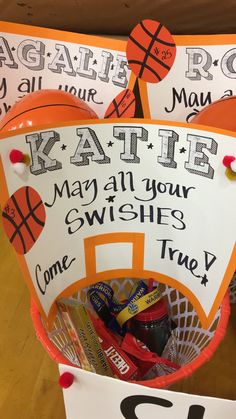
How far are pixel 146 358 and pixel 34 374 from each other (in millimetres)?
270

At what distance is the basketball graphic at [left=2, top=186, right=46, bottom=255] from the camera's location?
0.52 m

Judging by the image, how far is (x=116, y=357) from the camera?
70 centimetres

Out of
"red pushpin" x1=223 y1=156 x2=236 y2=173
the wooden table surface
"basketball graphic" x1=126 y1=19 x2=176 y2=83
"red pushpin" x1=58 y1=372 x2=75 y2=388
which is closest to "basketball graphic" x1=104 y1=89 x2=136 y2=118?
"basketball graphic" x1=126 y1=19 x2=176 y2=83

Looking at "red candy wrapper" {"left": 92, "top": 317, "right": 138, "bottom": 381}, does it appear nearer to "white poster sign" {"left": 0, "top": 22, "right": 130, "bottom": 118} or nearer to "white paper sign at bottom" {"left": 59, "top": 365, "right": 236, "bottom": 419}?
"white paper sign at bottom" {"left": 59, "top": 365, "right": 236, "bottom": 419}

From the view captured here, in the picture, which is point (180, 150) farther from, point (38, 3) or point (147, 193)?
point (38, 3)

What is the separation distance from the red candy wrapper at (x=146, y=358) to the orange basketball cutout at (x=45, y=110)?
0.38 m

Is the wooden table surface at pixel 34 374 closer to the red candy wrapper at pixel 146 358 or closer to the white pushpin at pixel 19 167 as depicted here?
the red candy wrapper at pixel 146 358

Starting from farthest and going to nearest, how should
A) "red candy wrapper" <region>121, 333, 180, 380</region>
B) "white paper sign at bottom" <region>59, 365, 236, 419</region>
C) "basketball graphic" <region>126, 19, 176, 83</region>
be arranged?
"red candy wrapper" <region>121, 333, 180, 380</region>, "basketball graphic" <region>126, 19, 176, 83</region>, "white paper sign at bottom" <region>59, 365, 236, 419</region>

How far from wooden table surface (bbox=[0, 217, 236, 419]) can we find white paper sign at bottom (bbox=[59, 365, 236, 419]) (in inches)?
13.3

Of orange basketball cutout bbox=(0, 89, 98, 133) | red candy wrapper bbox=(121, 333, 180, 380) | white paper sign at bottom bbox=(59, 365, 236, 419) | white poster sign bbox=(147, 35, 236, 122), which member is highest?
white poster sign bbox=(147, 35, 236, 122)

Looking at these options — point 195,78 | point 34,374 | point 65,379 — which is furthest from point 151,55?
point 34,374

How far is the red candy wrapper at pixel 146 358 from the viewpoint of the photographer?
708 mm

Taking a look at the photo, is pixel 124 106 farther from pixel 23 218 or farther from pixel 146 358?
pixel 146 358

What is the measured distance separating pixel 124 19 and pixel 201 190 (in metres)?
0.60
